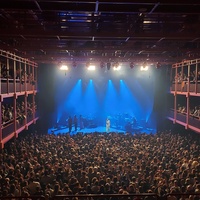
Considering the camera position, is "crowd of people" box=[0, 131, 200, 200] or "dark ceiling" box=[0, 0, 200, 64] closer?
"dark ceiling" box=[0, 0, 200, 64]

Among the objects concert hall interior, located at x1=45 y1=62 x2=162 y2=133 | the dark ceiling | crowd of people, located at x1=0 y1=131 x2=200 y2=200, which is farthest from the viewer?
concert hall interior, located at x1=45 y1=62 x2=162 y2=133

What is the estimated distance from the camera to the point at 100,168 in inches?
549

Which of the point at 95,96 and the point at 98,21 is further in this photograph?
the point at 95,96

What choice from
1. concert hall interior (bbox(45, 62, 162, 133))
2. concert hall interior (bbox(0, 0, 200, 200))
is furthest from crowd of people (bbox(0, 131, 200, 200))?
concert hall interior (bbox(45, 62, 162, 133))

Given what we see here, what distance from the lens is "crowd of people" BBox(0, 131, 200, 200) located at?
35.7 feet

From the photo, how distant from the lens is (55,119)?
33.4 metres

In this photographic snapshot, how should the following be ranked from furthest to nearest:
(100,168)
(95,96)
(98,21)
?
(95,96) → (100,168) → (98,21)

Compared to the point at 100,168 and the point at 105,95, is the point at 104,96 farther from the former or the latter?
the point at 100,168

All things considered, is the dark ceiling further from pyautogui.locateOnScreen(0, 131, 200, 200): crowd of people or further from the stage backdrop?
the stage backdrop

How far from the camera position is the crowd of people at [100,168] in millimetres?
10867

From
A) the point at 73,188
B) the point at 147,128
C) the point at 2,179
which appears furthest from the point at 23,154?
the point at 147,128

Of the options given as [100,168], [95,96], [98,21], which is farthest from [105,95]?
[98,21]

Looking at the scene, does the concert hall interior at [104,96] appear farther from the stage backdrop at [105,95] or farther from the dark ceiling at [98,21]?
the dark ceiling at [98,21]

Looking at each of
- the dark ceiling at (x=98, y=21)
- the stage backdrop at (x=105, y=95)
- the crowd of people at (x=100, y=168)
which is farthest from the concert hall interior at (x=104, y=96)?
the dark ceiling at (x=98, y=21)
